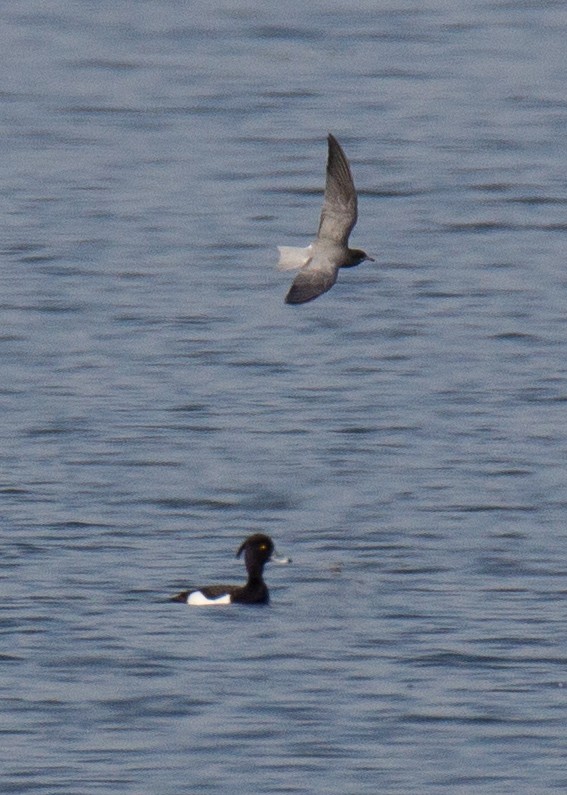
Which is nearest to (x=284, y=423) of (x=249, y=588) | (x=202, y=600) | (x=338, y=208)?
(x=338, y=208)

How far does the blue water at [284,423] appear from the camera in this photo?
10.9 metres

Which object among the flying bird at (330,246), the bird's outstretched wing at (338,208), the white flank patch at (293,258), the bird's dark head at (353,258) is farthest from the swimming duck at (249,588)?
the bird's outstretched wing at (338,208)

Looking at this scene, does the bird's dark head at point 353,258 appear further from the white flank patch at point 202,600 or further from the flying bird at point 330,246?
the white flank patch at point 202,600

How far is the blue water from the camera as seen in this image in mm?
10867

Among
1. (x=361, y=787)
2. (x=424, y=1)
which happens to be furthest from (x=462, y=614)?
(x=424, y=1)

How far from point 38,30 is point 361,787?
2751 cm

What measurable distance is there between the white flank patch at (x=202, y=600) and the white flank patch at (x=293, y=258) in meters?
1.98

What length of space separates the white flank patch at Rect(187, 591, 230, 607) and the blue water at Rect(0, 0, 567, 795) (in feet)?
0.19

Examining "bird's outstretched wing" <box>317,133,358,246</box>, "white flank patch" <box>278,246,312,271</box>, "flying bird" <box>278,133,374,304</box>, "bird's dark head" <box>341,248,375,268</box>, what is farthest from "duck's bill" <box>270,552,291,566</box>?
"bird's outstretched wing" <box>317,133,358,246</box>

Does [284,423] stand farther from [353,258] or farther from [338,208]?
[338,208]

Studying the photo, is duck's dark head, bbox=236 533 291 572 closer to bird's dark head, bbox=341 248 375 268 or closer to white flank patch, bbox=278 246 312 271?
white flank patch, bbox=278 246 312 271

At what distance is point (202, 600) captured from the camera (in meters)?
12.7

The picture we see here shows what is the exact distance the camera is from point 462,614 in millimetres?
12500

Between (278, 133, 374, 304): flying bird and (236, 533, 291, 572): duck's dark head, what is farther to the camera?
(278, 133, 374, 304): flying bird
